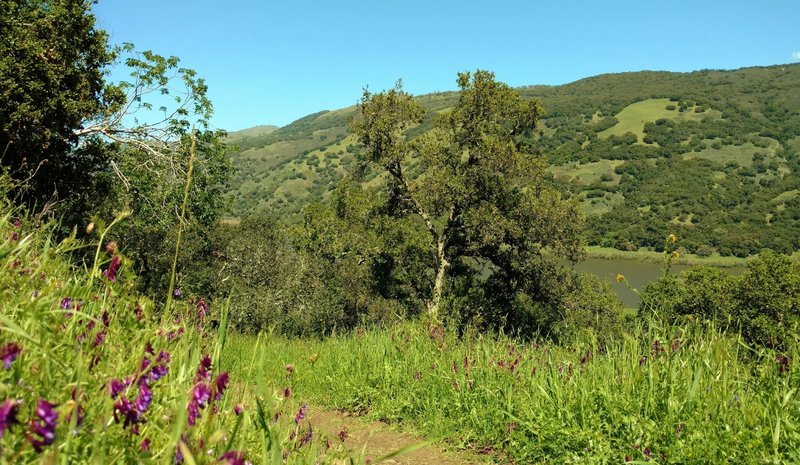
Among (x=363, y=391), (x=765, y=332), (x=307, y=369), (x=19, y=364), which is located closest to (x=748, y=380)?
(x=363, y=391)

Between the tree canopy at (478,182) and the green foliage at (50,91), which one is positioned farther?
the tree canopy at (478,182)

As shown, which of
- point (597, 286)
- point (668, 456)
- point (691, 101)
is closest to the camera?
point (668, 456)

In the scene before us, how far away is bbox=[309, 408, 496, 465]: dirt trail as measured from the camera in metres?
4.49

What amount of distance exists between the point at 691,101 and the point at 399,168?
17503cm

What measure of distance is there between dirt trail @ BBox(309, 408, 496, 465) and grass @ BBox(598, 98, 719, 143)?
153780 millimetres

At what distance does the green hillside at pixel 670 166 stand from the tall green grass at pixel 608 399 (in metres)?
57.1

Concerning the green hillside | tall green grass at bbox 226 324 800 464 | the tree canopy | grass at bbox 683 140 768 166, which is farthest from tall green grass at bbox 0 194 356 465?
grass at bbox 683 140 768 166

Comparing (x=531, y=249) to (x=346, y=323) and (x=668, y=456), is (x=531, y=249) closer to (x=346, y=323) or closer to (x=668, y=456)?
(x=346, y=323)

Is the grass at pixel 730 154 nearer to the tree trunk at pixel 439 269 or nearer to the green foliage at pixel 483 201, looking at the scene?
the green foliage at pixel 483 201

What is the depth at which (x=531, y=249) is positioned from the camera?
18969mm

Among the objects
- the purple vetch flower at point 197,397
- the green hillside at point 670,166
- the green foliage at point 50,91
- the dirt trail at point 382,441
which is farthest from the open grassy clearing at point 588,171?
the purple vetch flower at point 197,397

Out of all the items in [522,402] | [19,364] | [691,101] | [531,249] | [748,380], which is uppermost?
[691,101]

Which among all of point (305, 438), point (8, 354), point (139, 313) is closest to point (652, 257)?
point (305, 438)

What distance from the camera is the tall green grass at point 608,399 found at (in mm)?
3156
